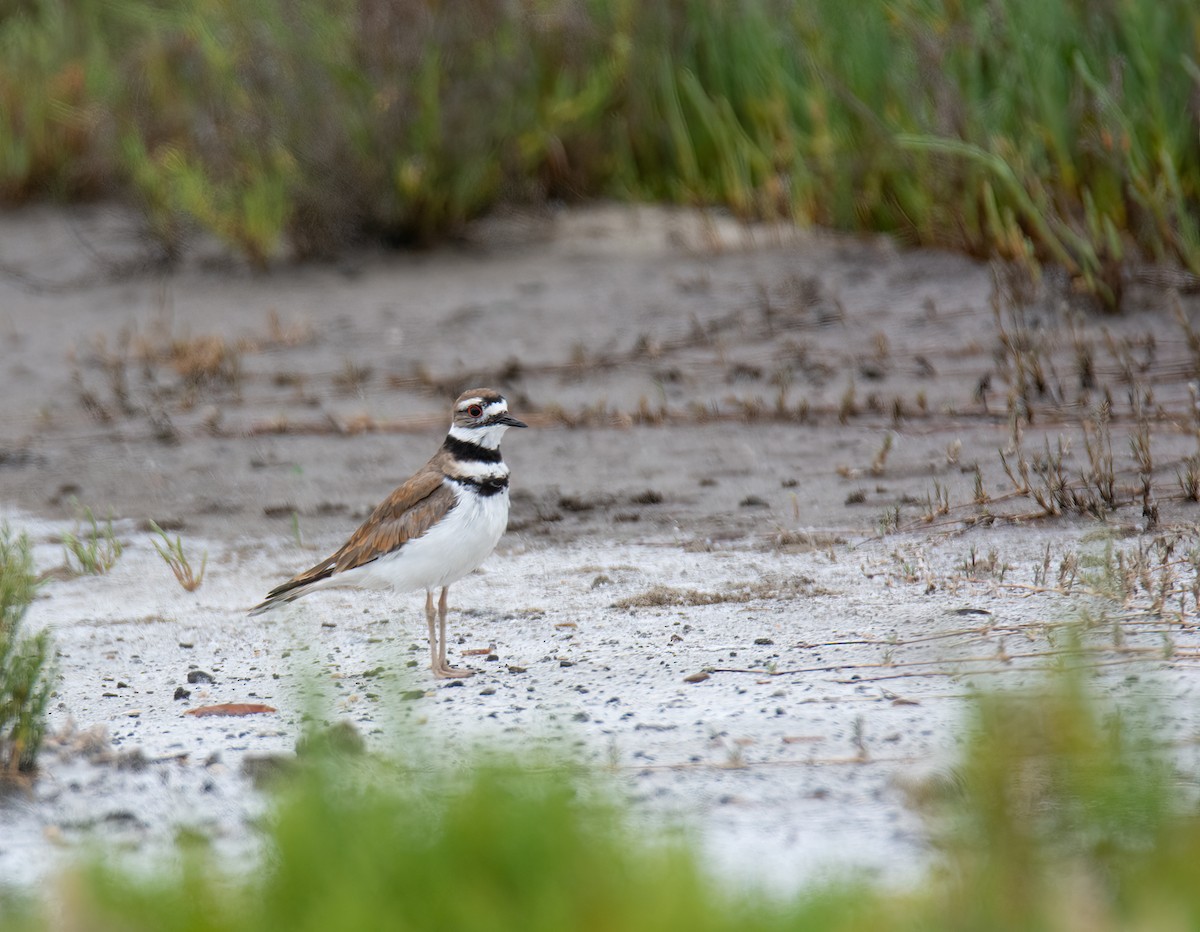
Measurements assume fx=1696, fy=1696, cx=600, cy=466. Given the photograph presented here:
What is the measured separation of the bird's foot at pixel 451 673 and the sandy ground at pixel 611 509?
0.07 m

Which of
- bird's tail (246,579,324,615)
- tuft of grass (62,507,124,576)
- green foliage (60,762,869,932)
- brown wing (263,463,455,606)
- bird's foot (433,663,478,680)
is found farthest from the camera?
tuft of grass (62,507,124,576)

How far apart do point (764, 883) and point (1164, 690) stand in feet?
5.17

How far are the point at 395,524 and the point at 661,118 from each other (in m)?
6.69

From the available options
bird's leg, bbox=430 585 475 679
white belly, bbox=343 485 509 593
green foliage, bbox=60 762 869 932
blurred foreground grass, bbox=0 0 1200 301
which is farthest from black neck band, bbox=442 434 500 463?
blurred foreground grass, bbox=0 0 1200 301

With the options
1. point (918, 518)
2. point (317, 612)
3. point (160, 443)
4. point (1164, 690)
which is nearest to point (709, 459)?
point (918, 518)

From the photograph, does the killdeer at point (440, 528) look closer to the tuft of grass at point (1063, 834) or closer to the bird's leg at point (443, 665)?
the bird's leg at point (443, 665)

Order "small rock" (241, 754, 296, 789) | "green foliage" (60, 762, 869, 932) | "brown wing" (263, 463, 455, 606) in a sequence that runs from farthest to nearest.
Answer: "brown wing" (263, 463, 455, 606), "small rock" (241, 754, 296, 789), "green foliage" (60, 762, 869, 932)

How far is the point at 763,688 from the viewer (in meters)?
4.71

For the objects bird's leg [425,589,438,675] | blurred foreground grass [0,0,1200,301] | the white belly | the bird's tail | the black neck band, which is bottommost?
bird's leg [425,589,438,675]

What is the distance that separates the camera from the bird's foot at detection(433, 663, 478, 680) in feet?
17.2

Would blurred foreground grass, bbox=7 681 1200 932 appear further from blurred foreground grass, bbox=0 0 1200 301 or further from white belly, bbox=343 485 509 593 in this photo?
blurred foreground grass, bbox=0 0 1200 301

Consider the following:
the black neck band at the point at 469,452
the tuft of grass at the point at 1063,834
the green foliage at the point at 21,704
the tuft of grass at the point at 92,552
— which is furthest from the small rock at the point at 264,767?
the tuft of grass at the point at 92,552

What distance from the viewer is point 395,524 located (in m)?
5.57

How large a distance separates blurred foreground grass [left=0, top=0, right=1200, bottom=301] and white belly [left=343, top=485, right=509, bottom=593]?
3.96 m
